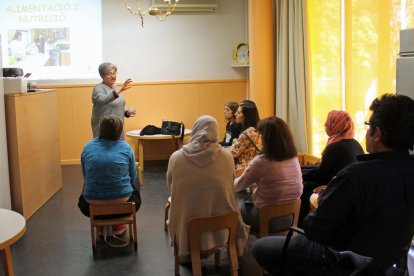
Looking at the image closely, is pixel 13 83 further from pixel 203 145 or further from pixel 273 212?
pixel 273 212

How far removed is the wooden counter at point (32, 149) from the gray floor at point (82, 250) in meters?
0.21

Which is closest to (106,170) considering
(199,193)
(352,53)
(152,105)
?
(199,193)

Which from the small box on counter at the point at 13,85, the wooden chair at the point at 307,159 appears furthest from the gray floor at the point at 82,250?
the wooden chair at the point at 307,159

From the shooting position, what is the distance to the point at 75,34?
6734 mm

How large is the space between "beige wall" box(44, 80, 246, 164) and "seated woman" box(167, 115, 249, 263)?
418 cm

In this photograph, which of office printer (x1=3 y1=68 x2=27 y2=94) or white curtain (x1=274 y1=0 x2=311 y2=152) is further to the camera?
white curtain (x1=274 y1=0 x2=311 y2=152)

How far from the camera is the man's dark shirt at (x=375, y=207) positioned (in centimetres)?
182

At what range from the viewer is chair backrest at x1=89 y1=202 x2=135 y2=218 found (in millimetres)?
3348

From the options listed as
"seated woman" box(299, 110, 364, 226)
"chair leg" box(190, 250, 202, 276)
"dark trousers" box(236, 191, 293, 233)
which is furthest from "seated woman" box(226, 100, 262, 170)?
"chair leg" box(190, 250, 202, 276)

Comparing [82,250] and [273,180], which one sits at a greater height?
[273,180]

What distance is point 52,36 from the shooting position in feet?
22.1

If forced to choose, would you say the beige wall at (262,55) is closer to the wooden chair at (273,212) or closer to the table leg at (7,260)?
the wooden chair at (273,212)

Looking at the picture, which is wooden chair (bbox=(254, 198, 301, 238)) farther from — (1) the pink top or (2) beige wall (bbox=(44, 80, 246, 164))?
(2) beige wall (bbox=(44, 80, 246, 164))

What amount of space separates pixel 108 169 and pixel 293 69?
2735mm
